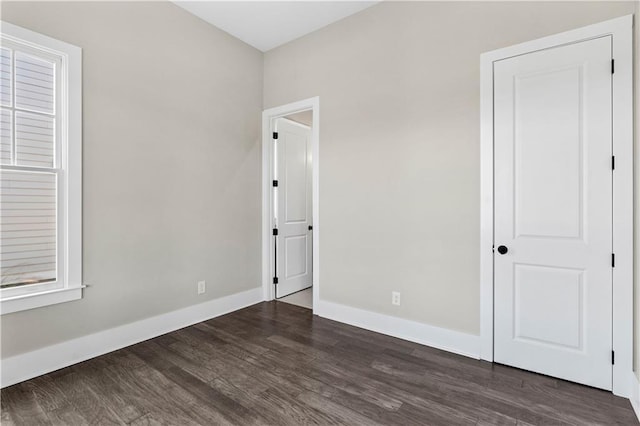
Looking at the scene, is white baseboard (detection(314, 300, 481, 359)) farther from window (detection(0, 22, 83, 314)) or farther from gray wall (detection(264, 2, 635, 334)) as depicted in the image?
window (detection(0, 22, 83, 314))

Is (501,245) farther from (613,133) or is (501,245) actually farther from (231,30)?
(231,30)

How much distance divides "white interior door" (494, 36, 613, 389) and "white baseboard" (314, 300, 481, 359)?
0.23 meters

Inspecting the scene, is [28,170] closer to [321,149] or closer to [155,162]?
[155,162]

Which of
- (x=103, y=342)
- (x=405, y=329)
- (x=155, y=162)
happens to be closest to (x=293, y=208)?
(x=155, y=162)

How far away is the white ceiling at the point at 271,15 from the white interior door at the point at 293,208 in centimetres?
101

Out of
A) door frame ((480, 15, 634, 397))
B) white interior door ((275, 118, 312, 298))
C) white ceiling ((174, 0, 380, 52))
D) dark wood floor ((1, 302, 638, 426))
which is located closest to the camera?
dark wood floor ((1, 302, 638, 426))

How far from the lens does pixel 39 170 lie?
2234 millimetres

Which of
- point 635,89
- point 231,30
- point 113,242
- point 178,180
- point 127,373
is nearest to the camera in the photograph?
point 635,89

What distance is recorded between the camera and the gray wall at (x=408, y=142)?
2471mm

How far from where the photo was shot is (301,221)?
4.40 metres

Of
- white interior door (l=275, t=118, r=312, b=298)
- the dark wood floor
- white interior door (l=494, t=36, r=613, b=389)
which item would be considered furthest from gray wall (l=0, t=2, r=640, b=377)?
white interior door (l=275, t=118, r=312, b=298)

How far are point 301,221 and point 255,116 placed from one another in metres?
1.53

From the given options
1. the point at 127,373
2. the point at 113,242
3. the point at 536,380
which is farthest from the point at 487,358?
the point at 113,242

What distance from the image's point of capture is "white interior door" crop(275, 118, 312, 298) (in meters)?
4.05
